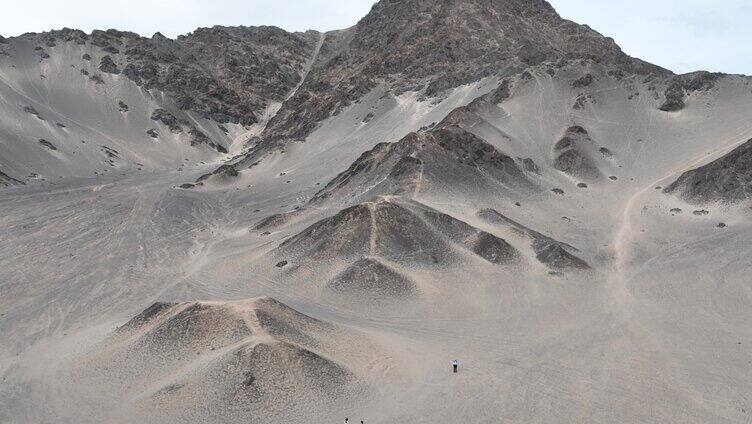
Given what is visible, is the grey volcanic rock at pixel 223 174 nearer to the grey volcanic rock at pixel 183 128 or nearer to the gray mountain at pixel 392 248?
the gray mountain at pixel 392 248

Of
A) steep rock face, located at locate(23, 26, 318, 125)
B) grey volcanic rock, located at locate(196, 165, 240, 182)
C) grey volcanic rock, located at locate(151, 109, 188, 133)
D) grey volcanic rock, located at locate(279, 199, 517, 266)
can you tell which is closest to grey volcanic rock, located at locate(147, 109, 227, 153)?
grey volcanic rock, located at locate(151, 109, 188, 133)

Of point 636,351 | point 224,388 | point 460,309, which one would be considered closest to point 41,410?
point 224,388

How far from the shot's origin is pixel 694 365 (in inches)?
1174

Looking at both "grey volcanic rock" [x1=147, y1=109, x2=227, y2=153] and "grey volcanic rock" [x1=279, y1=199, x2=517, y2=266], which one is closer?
"grey volcanic rock" [x1=279, y1=199, x2=517, y2=266]

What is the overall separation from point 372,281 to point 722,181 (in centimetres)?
3924

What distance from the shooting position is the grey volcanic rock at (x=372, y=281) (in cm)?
3962

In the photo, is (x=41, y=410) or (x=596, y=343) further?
(x=596, y=343)

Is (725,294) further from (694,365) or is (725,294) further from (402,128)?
(402,128)

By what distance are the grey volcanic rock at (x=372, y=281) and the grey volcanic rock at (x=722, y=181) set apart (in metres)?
34.9

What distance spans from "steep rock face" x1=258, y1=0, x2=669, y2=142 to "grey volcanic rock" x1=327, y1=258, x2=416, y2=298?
201 ft

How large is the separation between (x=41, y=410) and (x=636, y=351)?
1172 inches

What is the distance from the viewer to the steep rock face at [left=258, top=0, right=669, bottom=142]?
351 ft

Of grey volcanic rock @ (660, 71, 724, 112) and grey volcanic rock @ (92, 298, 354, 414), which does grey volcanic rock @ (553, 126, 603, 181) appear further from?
grey volcanic rock @ (92, 298, 354, 414)

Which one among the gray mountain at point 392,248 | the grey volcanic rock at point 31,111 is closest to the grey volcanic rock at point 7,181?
the gray mountain at point 392,248
